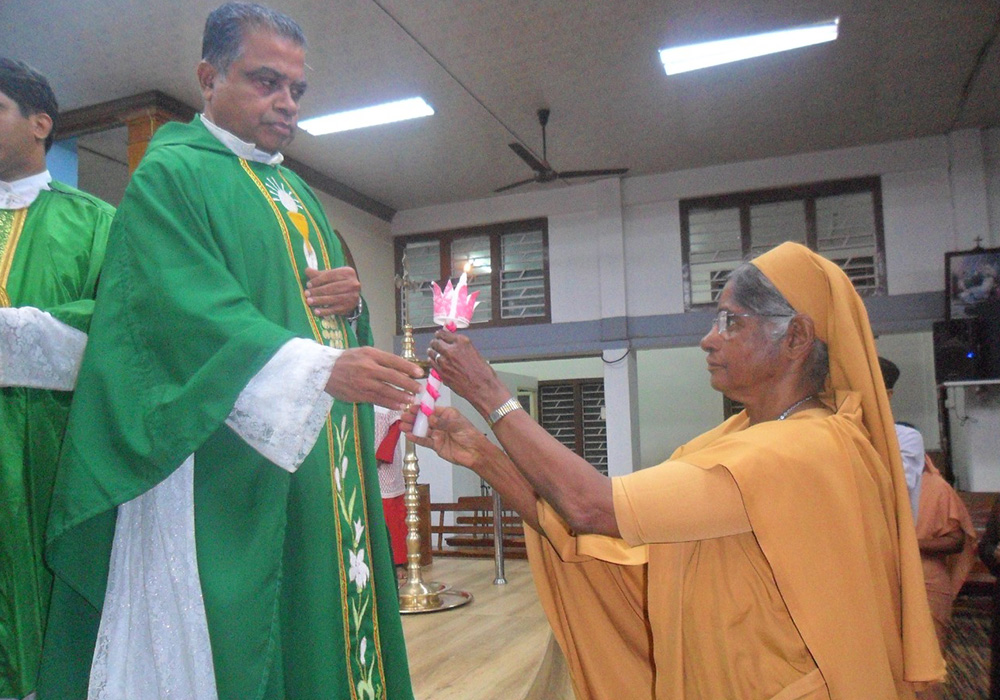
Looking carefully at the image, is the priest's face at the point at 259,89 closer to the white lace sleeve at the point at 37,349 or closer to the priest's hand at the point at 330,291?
the priest's hand at the point at 330,291

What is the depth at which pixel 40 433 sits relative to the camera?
1.42 m

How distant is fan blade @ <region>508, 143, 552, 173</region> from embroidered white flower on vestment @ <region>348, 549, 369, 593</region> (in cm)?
651

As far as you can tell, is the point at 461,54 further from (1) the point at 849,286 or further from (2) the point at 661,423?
(2) the point at 661,423

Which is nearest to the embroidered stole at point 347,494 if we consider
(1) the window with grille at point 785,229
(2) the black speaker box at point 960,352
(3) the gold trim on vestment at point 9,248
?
(3) the gold trim on vestment at point 9,248

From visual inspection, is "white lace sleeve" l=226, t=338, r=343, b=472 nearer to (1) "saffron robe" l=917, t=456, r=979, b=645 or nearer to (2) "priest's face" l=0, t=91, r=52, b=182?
(2) "priest's face" l=0, t=91, r=52, b=182

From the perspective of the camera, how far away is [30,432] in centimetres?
141

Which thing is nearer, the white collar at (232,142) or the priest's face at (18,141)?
the white collar at (232,142)

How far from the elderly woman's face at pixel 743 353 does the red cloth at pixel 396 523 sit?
3.46 meters

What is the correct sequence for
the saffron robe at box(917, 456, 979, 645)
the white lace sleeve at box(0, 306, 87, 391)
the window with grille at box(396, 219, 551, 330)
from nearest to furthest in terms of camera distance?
the white lace sleeve at box(0, 306, 87, 391) → the saffron robe at box(917, 456, 979, 645) → the window with grille at box(396, 219, 551, 330)

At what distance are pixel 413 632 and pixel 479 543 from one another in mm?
3416

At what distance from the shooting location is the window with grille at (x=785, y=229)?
350 inches

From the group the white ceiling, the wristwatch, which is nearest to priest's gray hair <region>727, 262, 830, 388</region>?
the wristwatch

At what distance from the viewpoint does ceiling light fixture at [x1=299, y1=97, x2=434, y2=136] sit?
24.3 ft

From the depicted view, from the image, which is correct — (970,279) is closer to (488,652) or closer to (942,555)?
(942,555)
